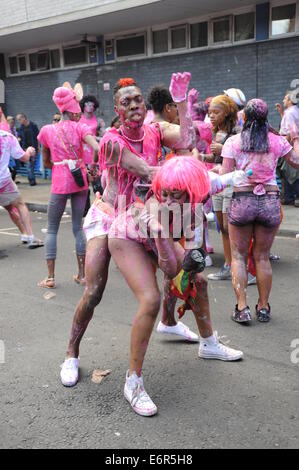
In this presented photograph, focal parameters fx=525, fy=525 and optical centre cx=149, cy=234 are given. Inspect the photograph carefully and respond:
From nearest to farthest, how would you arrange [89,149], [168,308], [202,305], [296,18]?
1. [202,305]
2. [168,308]
3. [89,149]
4. [296,18]

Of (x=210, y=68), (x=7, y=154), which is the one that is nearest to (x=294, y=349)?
(x=7, y=154)

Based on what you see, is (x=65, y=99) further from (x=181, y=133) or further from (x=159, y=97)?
(x=181, y=133)

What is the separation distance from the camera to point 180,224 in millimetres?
2982

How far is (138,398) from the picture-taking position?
3.17 metres

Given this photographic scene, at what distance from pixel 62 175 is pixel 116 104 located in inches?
93.8

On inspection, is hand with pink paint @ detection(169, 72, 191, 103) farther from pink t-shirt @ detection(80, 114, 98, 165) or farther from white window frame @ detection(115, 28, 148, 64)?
white window frame @ detection(115, 28, 148, 64)

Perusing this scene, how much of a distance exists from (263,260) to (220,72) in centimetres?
978

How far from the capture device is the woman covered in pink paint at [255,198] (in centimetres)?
444

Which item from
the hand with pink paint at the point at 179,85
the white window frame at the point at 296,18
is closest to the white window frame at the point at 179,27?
the white window frame at the point at 296,18

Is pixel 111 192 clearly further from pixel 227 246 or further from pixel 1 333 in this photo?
pixel 227 246

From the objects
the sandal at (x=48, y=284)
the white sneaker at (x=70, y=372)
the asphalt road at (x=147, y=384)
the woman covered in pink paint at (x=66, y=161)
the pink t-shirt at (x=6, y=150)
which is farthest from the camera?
the pink t-shirt at (x=6, y=150)

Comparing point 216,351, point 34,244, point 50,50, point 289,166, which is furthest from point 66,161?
point 50,50

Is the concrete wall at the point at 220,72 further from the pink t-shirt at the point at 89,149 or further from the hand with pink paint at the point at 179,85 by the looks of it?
the hand with pink paint at the point at 179,85

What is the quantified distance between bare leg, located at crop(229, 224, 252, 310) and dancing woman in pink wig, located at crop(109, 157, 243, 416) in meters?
1.33
